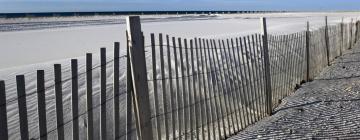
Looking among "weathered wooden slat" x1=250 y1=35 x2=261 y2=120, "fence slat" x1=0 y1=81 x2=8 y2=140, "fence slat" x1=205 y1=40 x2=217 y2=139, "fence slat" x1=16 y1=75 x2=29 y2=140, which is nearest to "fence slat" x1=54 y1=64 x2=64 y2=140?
"fence slat" x1=16 y1=75 x2=29 y2=140

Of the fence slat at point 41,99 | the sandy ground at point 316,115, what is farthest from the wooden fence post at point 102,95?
the sandy ground at point 316,115

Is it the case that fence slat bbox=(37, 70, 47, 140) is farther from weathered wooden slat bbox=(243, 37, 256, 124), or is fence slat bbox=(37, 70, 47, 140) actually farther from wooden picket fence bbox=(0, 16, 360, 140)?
weathered wooden slat bbox=(243, 37, 256, 124)

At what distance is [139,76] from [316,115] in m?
4.32

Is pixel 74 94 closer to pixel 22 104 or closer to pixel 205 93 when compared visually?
pixel 22 104

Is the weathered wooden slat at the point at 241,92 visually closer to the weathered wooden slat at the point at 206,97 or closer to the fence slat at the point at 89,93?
the weathered wooden slat at the point at 206,97

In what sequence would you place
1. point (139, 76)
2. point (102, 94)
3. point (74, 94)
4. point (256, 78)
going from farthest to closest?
point (256, 78) → point (139, 76) → point (102, 94) → point (74, 94)

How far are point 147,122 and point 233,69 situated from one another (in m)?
3.52

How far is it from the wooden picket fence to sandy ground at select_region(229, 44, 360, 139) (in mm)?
353

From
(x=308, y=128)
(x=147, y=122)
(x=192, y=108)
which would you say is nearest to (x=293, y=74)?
(x=308, y=128)

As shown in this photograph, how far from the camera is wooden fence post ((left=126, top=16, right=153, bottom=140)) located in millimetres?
5730

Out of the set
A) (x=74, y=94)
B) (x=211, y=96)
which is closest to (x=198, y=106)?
(x=211, y=96)

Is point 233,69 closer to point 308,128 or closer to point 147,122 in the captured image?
point 308,128

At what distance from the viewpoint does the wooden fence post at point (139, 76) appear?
18.8ft

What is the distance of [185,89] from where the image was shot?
24.9ft
